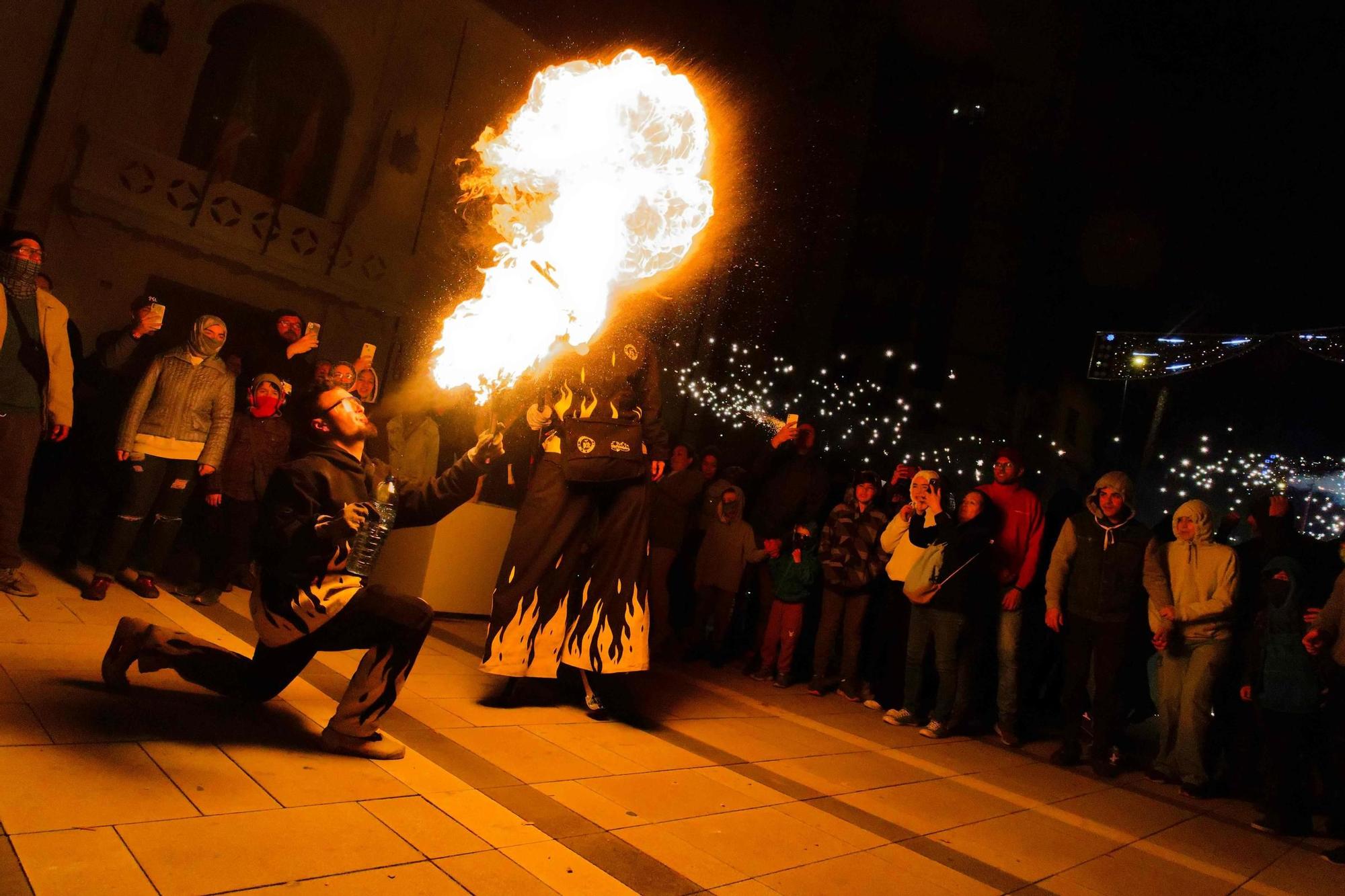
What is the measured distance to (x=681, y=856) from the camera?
123 inches

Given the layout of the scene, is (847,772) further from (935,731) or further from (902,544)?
(902,544)

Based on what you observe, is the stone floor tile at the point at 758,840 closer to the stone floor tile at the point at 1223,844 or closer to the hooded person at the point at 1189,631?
the stone floor tile at the point at 1223,844

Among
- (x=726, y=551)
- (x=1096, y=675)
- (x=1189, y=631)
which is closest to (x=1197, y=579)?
(x=1189, y=631)

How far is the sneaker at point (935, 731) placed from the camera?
20.9ft

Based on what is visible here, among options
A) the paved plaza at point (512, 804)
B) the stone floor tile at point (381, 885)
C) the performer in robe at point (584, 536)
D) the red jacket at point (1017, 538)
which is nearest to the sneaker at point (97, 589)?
the paved plaza at point (512, 804)

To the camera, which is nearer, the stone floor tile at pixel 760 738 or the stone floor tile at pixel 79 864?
the stone floor tile at pixel 79 864

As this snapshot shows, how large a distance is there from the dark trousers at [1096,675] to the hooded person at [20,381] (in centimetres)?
709

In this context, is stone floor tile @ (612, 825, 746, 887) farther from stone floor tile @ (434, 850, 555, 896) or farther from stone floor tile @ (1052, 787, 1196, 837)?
stone floor tile @ (1052, 787, 1196, 837)

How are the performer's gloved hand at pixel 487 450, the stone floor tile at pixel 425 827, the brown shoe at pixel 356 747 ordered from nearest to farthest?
the stone floor tile at pixel 425 827 < the brown shoe at pixel 356 747 < the performer's gloved hand at pixel 487 450

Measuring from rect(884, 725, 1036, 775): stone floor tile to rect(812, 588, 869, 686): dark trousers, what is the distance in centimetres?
120

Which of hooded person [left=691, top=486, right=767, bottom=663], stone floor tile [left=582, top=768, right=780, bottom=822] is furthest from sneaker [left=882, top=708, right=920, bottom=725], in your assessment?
stone floor tile [left=582, top=768, right=780, bottom=822]

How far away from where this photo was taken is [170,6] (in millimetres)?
9734

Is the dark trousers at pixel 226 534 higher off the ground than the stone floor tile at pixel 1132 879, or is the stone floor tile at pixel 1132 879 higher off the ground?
the dark trousers at pixel 226 534

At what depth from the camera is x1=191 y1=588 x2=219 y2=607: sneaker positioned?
614 centimetres
